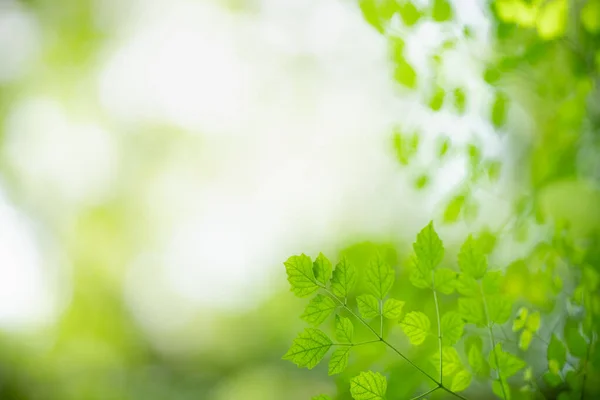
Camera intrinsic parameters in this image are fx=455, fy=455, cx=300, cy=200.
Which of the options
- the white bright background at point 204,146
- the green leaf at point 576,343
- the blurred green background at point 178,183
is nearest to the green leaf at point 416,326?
the green leaf at point 576,343

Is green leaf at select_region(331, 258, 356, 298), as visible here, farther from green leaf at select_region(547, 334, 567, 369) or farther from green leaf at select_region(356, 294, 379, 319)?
green leaf at select_region(547, 334, 567, 369)

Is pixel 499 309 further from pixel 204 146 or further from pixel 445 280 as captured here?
pixel 204 146

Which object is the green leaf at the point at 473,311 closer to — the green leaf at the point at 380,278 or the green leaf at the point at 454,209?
the green leaf at the point at 380,278

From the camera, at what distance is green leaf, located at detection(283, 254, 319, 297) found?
0.21 m

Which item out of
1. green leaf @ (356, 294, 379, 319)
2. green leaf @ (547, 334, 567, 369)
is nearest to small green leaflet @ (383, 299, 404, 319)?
green leaf @ (356, 294, 379, 319)

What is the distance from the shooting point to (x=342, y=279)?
0.70 feet

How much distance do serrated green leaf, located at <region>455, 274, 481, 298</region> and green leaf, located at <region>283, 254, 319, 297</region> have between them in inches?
2.9

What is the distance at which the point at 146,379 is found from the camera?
2293mm

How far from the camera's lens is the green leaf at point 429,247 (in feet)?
0.70

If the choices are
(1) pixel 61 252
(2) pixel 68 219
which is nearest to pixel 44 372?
(1) pixel 61 252

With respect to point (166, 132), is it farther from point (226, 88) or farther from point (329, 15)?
point (329, 15)

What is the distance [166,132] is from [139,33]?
70 centimetres

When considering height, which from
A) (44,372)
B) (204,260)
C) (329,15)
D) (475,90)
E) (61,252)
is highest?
(329,15)

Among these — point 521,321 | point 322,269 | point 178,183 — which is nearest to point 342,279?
point 322,269
